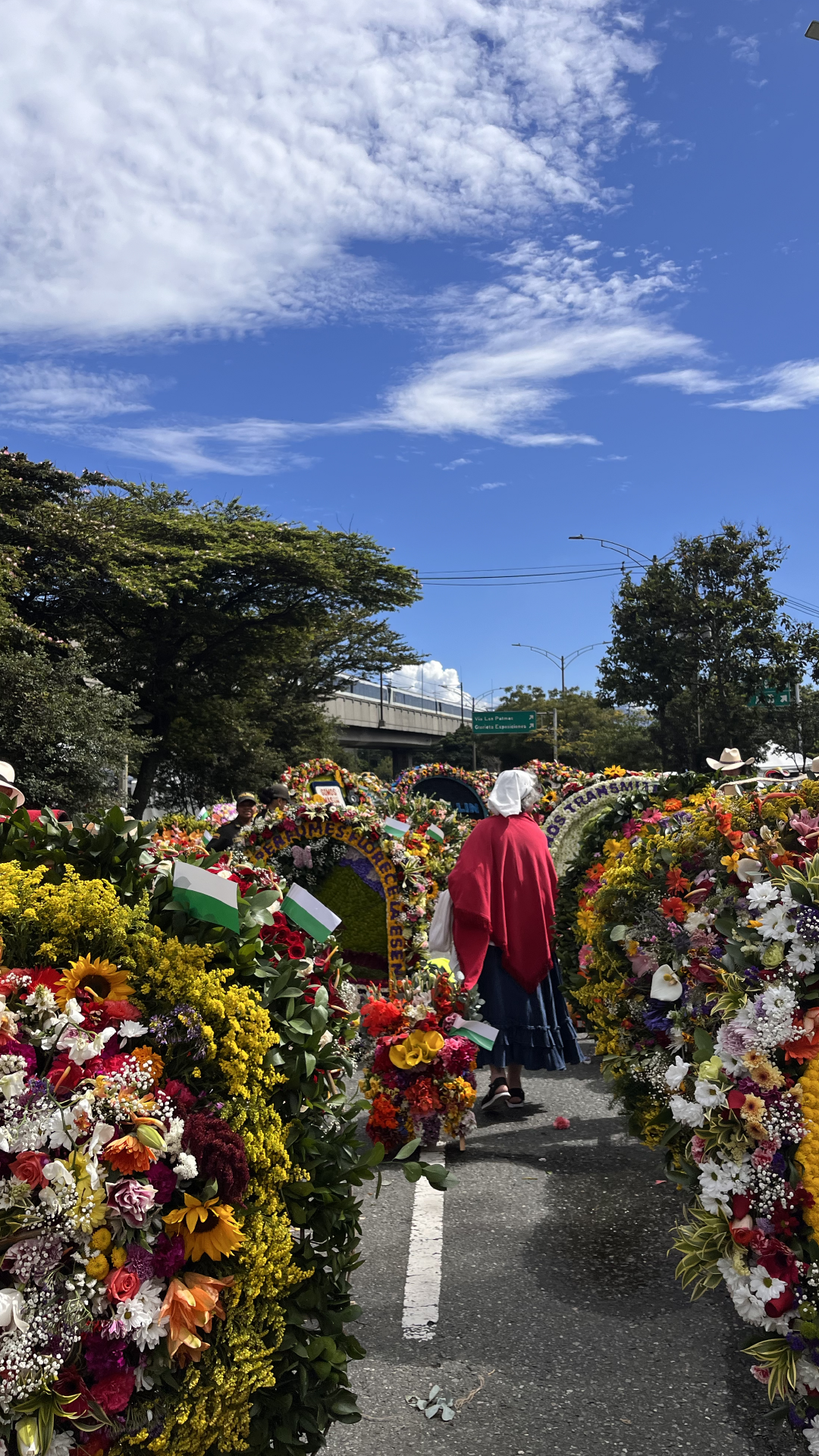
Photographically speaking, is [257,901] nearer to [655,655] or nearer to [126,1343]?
[126,1343]

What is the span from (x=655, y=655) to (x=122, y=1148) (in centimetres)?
3333

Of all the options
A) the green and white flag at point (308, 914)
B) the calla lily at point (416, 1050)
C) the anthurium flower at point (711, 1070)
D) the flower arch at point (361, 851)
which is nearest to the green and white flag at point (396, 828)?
the flower arch at point (361, 851)

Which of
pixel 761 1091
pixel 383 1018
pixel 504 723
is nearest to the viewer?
pixel 761 1091

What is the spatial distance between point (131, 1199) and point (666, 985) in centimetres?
236

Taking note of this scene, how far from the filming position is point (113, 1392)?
7.11 ft

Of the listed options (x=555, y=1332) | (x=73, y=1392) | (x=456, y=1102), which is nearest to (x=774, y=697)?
(x=456, y=1102)

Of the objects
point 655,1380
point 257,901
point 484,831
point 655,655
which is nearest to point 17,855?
point 257,901

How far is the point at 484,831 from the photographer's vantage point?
6.51m

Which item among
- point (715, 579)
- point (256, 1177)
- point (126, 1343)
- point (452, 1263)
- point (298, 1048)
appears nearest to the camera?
point (126, 1343)

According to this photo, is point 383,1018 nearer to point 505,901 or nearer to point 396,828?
point 505,901

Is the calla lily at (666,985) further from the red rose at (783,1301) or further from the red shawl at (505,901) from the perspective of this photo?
the red shawl at (505,901)

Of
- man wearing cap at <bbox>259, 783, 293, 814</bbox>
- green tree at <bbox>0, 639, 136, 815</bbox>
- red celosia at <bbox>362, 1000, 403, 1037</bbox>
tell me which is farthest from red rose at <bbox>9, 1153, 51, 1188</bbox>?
green tree at <bbox>0, 639, 136, 815</bbox>

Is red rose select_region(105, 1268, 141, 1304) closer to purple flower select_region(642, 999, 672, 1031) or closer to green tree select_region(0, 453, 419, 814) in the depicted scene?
purple flower select_region(642, 999, 672, 1031)

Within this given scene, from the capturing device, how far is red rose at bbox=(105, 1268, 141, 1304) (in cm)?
216
